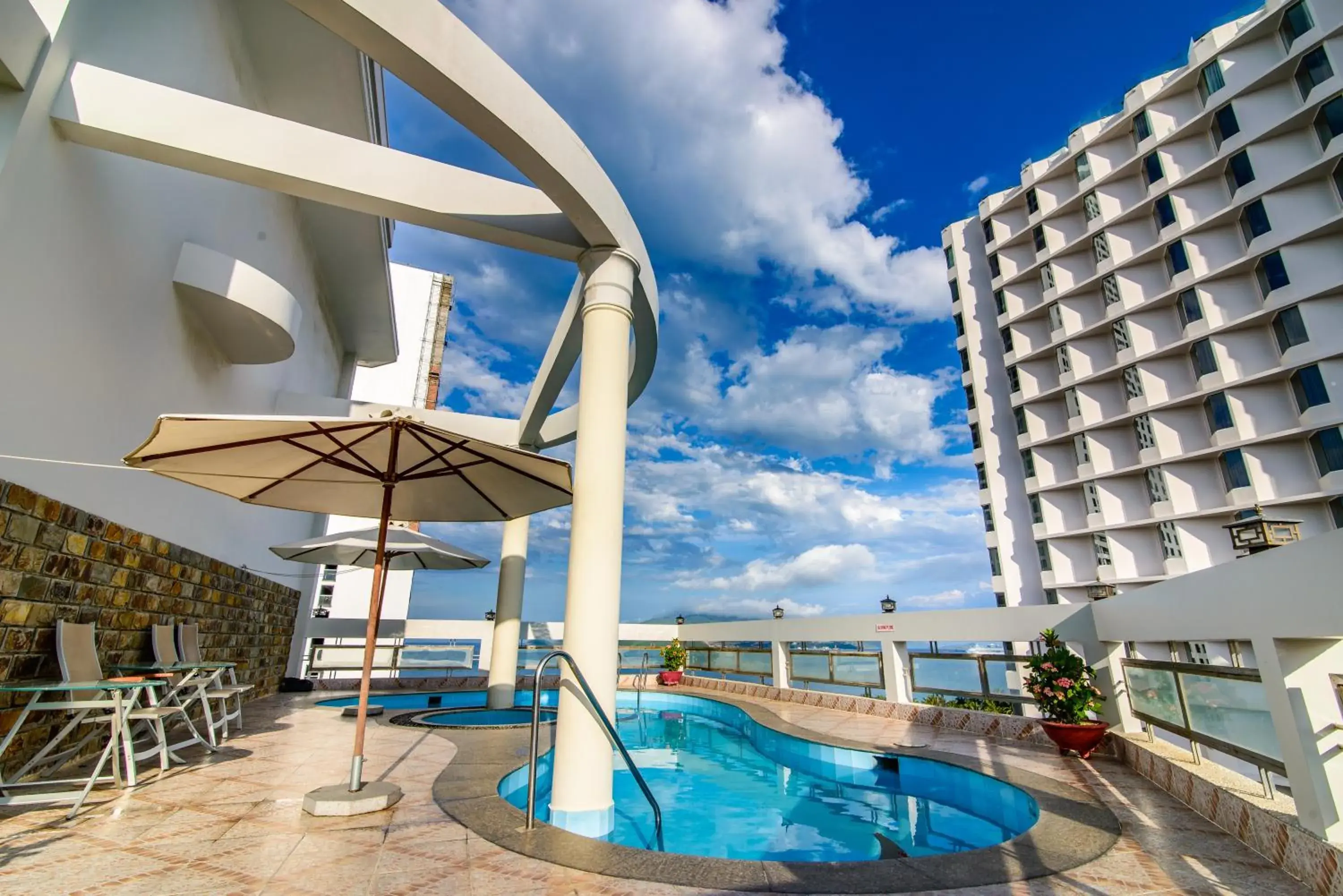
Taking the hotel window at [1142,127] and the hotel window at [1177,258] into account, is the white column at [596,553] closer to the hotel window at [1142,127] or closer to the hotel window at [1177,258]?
the hotel window at [1177,258]

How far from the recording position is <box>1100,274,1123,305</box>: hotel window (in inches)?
902

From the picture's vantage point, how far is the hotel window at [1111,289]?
75.2 feet

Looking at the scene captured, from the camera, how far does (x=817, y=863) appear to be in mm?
2811

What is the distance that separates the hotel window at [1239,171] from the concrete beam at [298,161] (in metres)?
25.9

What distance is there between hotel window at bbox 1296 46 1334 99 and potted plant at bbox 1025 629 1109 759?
23765mm

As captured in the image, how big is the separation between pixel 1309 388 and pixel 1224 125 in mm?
9675

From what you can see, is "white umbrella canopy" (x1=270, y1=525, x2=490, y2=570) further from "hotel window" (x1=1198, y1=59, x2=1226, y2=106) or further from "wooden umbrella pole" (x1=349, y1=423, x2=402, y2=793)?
"hotel window" (x1=1198, y1=59, x2=1226, y2=106)

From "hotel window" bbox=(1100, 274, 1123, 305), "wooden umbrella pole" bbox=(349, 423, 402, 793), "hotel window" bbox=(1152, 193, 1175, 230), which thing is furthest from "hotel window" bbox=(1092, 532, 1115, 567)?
"wooden umbrella pole" bbox=(349, 423, 402, 793)

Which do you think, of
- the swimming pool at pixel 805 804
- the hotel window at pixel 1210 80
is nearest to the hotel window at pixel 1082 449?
the hotel window at pixel 1210 80

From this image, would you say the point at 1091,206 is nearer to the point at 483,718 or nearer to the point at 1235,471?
the point at 1235,471

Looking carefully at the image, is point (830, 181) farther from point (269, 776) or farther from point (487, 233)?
point (269, 776)

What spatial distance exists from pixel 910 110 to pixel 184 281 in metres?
14.1

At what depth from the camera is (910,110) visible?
1315cm

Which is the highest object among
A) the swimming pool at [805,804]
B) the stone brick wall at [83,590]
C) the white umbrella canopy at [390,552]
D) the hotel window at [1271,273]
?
the hotel window at [1271,273]
